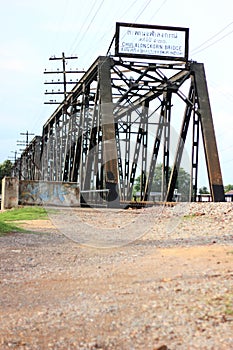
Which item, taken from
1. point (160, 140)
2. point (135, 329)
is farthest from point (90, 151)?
point (135, 329)

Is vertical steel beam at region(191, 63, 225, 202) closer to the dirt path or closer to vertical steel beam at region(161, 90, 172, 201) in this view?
vertical steel beam at region(161, 90, 172, 201)

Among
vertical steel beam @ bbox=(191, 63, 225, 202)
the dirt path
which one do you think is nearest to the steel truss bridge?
vertical steel beam @ bbox=(191, 63, 225, 202)

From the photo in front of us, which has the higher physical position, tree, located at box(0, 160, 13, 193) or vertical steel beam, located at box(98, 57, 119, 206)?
tree, located at box(0, 160, 13, 193)

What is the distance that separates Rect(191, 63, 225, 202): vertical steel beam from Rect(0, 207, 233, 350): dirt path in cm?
1006

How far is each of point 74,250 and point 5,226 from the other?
384 centimetres

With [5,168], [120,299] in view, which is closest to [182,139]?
[120,299]

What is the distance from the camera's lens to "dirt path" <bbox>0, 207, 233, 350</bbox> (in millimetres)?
3477

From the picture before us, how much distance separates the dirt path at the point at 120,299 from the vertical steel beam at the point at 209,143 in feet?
33.0

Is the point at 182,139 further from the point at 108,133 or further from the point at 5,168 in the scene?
the point at 5,168

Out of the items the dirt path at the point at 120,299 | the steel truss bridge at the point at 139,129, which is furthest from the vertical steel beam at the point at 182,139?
the dirt path at the point at 120,299

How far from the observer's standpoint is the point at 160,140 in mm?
23125

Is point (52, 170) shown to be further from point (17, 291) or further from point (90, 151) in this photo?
point (17, 291)

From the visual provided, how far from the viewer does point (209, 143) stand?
18.0 meters

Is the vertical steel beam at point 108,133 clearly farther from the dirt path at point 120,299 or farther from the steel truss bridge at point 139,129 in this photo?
the dirt path at point 120,299
